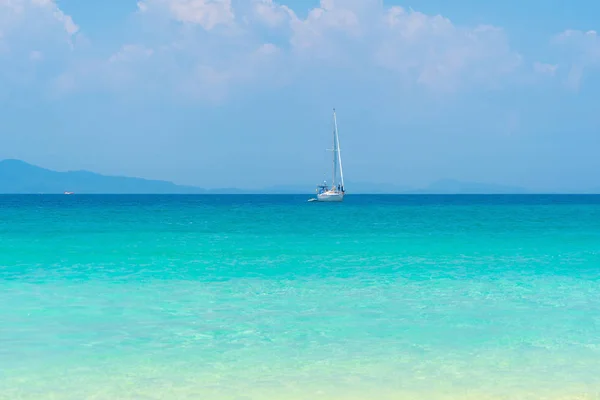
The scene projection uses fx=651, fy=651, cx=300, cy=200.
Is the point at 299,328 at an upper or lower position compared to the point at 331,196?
upper

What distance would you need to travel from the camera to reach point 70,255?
82.5 feet

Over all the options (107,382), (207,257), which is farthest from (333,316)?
(207,257)

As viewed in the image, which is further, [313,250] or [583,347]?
[313,250]

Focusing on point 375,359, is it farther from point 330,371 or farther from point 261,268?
point 261,268

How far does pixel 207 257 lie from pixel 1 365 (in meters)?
15.3

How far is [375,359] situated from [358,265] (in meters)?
12.1

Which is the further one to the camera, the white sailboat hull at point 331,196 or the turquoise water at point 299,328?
the white sailboat hull at point 331,196

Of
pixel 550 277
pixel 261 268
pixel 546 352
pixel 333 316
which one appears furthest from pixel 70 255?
pixel 546 352

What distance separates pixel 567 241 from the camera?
3278 cm

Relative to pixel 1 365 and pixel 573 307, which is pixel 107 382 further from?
pixel 573 307

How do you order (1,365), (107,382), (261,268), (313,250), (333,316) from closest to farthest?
1. (107,382)
2. (1,365)
3. (333,316)
4. (261,268)
5. (313,250)

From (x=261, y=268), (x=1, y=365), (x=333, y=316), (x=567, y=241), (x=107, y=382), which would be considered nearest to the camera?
(x=107, y=382)

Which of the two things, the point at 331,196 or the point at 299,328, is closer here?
the point at 299,328

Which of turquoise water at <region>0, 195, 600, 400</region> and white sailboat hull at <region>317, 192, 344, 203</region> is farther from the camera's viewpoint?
white sailboat hull at <region>317, 192, 344, 203</region>
